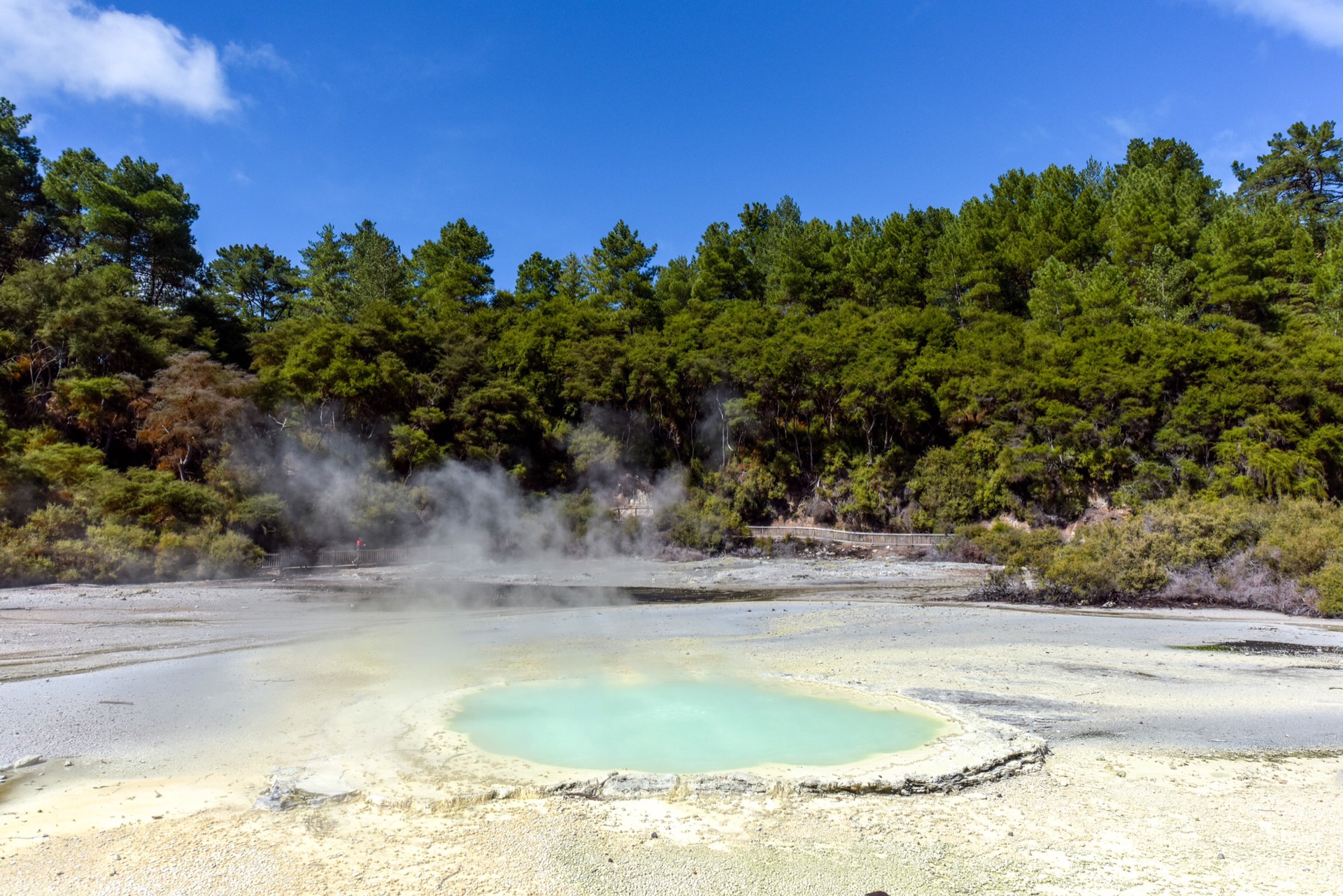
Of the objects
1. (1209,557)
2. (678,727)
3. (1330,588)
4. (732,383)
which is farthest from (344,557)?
(1330,588)

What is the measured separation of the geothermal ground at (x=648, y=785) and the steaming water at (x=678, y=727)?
1.72 feet

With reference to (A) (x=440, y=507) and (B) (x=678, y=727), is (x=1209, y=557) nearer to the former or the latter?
(B) (x=678, y=727)

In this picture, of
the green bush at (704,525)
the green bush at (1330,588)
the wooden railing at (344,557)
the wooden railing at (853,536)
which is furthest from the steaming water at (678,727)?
the green bush at (704,525)

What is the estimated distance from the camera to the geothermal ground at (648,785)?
4.97 metres

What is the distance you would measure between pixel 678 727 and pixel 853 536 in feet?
84.7

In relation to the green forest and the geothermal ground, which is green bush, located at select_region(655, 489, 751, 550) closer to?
the green forest

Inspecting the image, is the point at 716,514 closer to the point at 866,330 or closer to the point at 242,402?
the point at 866,330

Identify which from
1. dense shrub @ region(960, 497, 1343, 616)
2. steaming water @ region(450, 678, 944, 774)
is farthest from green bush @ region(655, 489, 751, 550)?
steaming water @ region(450, 678, 944, 774)

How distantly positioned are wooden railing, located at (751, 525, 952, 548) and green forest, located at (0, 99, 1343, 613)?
1.07 metres

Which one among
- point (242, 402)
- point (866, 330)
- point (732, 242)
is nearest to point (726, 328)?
point (866, 330)

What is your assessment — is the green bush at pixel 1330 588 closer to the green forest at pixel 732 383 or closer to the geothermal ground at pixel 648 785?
the geothermal ground at pixel 648 785

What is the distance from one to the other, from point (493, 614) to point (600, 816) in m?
12.3

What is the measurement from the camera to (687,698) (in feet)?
30.8

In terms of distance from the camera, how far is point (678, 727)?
8.18m
